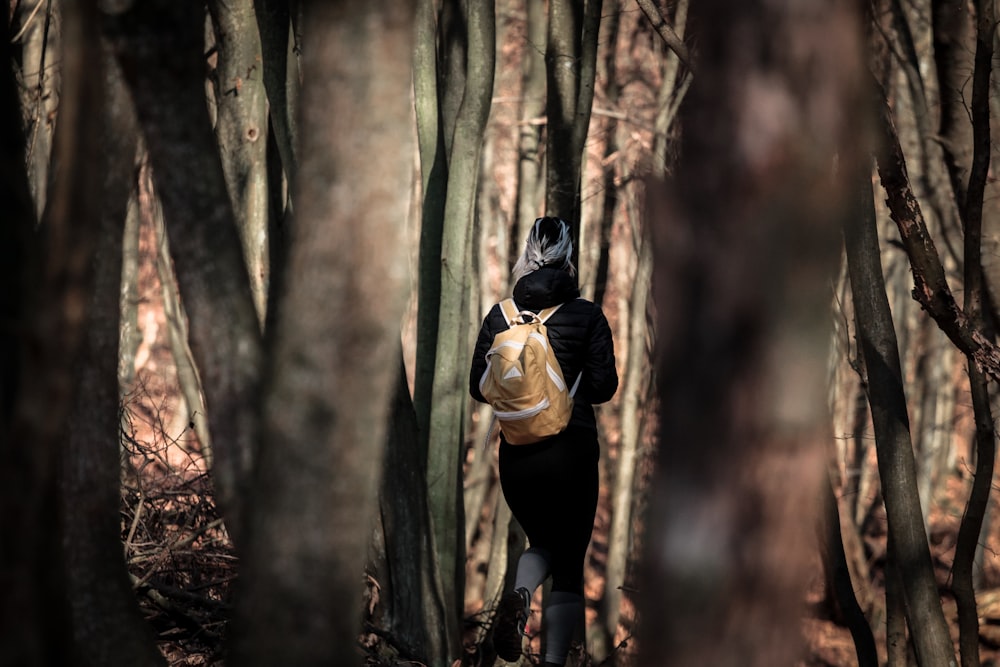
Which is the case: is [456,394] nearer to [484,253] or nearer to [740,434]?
[740,434]

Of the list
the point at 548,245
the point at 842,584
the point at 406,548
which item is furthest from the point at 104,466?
the point at 842,584

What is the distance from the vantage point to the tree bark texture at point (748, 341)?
214 centimetres

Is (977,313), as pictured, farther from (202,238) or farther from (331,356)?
(331,356)

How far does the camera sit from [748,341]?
217 centimetres

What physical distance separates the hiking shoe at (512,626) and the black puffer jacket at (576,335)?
33.2 inches

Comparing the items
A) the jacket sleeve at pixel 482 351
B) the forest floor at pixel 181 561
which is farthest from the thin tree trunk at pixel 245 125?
the jacket sleeve at pixel 482 351

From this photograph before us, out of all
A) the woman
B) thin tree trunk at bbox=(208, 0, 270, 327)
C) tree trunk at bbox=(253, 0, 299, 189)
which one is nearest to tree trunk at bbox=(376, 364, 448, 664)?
the woman

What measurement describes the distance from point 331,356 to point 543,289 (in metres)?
2.93

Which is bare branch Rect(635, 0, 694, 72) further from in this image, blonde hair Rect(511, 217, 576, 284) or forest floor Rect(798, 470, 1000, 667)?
forest floor Rect(798, 470, 1000, 667)

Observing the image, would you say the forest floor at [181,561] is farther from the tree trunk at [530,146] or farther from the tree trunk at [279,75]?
the tree trunk at [530,146]

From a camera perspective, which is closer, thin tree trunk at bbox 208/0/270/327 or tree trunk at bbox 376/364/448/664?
tree trunk at bbox 376/364/448/664

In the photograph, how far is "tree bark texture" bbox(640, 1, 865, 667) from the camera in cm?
214

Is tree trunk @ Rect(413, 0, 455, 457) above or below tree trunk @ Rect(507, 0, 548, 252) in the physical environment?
below

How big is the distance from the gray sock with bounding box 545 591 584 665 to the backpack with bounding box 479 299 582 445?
772 mm
